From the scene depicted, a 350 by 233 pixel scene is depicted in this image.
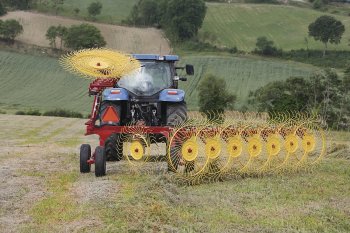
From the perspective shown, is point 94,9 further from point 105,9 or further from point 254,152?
point 254,152

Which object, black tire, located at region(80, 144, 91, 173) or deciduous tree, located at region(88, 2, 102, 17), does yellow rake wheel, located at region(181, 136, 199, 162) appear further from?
deciduous tree, located at region(88, 2, 102, 17)

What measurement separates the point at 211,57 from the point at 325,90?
25.2 meters

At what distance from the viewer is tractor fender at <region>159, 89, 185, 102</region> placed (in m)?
13.8

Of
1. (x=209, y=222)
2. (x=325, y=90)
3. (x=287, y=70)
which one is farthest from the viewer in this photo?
(x=287, y=70)

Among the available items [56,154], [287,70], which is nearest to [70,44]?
[287,70]

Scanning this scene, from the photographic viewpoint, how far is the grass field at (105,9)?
3627 inches

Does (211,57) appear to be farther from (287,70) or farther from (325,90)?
(325,90)

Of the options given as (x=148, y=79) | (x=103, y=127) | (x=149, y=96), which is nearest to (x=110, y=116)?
(x=103, y=127)

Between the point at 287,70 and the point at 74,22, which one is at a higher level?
the point at 74,22

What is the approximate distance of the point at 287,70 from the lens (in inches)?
2800

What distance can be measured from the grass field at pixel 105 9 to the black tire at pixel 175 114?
79191mm

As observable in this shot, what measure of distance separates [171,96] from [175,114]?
0.42 meters

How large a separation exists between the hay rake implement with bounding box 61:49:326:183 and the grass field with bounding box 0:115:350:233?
44 cm

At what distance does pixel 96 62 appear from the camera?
529 inches
